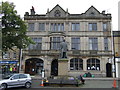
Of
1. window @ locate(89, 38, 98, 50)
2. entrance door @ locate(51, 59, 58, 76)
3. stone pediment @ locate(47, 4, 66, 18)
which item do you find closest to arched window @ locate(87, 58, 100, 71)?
window @ locate(89, 38, 98, 50)

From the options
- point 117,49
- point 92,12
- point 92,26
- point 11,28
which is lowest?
point 117,49

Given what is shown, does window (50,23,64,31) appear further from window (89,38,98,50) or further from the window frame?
window (89,38,98,50)

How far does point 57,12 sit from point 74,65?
12057mm

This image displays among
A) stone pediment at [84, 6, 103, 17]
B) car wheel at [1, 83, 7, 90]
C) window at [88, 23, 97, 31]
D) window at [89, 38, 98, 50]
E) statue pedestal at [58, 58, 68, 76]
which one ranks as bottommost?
car wheel at [1, 83, 7, 90]

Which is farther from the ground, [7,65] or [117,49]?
[117,49]

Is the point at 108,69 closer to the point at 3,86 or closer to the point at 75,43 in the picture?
the point at 75,43

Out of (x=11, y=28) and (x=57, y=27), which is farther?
(x=57, y=27)

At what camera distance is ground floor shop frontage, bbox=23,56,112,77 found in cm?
3020

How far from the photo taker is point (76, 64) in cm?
3083

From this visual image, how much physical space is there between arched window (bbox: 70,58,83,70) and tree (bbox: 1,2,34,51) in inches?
533

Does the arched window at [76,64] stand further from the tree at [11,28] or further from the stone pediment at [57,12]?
the tree at [11,28]

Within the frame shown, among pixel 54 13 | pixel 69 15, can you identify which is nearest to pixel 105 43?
pixel 69 15

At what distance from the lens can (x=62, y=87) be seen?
14992 millimetres

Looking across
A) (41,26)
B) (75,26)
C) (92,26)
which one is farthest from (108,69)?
(41,26)
